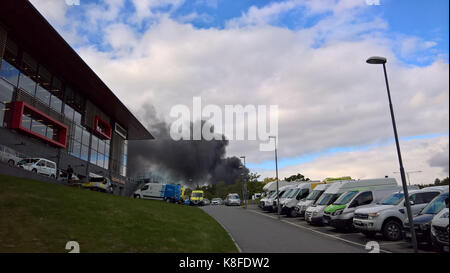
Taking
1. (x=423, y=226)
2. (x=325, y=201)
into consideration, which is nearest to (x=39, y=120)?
(x=325, y=201)

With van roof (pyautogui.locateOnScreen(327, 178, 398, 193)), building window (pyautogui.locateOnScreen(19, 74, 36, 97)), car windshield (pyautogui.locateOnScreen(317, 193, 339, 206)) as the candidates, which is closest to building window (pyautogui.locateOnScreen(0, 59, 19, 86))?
building window (pyautogui.locateOnScreen(19, 74, 36, 97))

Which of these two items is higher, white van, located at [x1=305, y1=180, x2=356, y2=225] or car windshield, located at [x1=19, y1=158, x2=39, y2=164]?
car windshield, located at [x1=19, y1=158, x2=39, y2=164]

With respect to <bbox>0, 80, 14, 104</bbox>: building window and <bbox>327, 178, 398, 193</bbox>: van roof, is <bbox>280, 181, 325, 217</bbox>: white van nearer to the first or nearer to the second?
<bbox>327, 178, 398, 193</bbox>: van roof

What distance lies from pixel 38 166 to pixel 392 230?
22.9 m

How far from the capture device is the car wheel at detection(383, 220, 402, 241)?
1256cm

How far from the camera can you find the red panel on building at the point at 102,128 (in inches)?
1626

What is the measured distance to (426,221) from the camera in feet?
34.1

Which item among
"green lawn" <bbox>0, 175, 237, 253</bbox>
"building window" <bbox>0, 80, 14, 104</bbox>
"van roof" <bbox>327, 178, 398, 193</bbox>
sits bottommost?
"green lawn" <bbox>0, 175, 237, 253</bbox>

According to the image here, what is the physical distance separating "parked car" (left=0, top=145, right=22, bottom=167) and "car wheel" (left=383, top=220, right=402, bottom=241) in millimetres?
20754

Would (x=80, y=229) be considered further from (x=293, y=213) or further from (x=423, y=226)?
(x=293, y=213)

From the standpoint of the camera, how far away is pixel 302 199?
24.2 metres
